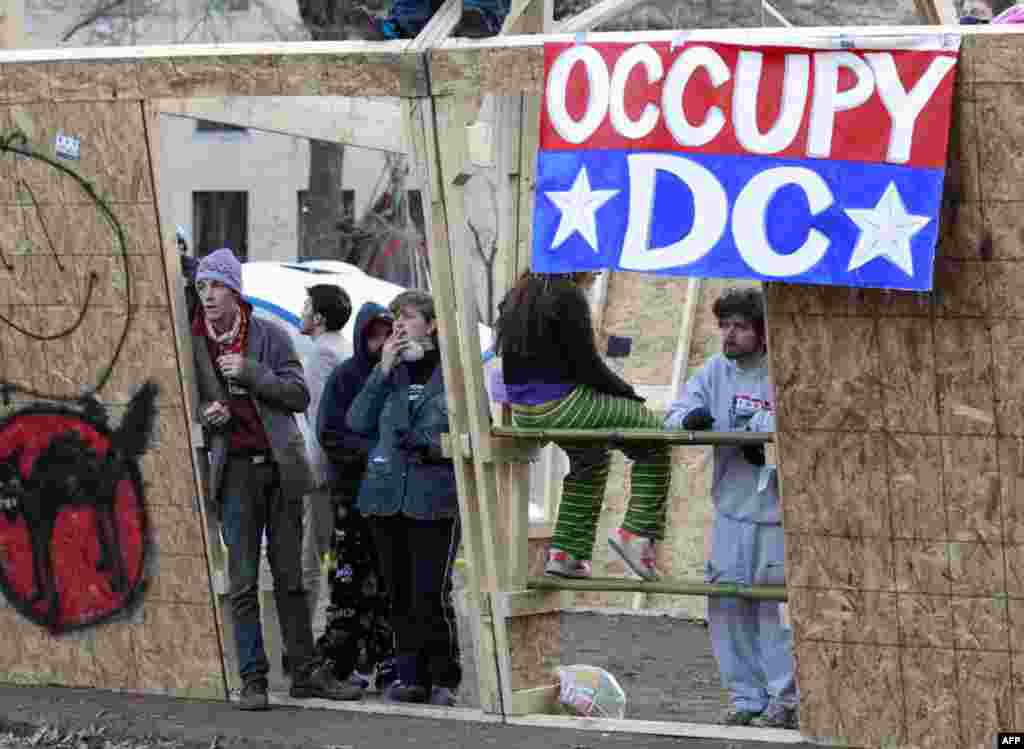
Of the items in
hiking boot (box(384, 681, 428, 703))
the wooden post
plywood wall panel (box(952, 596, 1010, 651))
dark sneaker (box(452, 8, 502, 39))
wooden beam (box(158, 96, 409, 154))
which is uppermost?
the wooden post

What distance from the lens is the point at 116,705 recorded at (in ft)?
31.0

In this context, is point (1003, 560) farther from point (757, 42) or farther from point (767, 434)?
point (757, 42)

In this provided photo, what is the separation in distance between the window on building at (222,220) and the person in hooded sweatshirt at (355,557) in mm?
32100

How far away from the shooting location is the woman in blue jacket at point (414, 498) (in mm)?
9312

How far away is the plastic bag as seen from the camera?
30.6 feet

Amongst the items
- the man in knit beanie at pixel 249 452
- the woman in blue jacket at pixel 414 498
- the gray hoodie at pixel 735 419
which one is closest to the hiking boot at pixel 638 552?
the gray hoodie at pixel 735 419

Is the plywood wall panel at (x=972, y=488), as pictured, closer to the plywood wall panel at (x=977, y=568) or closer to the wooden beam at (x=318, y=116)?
the plywood wall panel at (x=977, y=568)

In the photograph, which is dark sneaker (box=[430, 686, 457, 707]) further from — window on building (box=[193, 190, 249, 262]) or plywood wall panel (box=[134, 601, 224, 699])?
window on building (box=[193, 190, 249, 262])

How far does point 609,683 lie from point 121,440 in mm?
2367

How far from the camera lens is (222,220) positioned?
4219 centimetres

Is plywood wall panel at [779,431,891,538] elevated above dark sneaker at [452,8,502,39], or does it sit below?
below

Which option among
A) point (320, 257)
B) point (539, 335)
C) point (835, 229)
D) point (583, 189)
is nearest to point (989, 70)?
point (835, 229)

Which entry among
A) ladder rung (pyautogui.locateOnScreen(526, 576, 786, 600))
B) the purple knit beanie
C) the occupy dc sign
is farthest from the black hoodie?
the occupy dc sign

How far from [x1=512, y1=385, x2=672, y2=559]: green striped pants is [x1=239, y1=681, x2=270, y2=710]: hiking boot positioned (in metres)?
1.50
